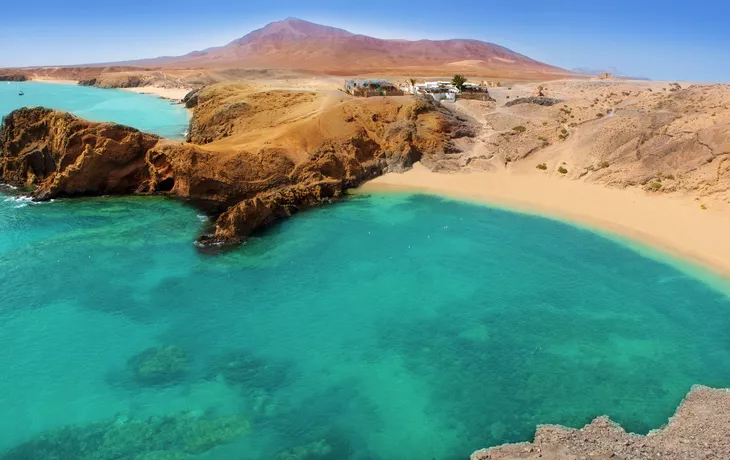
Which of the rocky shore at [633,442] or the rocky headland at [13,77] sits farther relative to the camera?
the rocky headland at [13,77]

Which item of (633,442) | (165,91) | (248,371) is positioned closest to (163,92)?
(165,91)

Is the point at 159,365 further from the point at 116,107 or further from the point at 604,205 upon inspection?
the point at 116,107

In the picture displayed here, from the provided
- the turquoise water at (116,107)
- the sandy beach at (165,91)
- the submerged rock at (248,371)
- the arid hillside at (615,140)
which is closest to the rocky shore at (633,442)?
the submerged rock at (248,371)

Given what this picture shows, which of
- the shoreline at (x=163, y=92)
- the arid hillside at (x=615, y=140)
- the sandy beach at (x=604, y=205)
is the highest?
the shoreline at (x=163, y=92)

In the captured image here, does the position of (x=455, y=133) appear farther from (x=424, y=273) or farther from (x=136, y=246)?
(x=136, y=246)

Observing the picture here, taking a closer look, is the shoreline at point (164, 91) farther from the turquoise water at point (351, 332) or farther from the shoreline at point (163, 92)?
the turquoise water at point (351, 332)

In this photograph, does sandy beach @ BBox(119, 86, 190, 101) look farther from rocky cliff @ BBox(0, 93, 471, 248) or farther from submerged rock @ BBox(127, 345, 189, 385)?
submerged rock @ BBox(127, 345, 189, 385)
